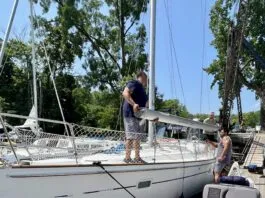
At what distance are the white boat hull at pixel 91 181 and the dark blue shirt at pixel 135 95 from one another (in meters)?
1.04

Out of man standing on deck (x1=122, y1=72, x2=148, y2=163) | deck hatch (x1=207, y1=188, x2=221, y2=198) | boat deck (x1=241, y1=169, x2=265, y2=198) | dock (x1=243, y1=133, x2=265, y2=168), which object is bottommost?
boat deck (x1=241, y1=169, x2=265, y2=198)

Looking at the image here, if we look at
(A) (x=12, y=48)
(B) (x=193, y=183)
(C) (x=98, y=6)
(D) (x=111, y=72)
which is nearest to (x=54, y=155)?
(B) (x=193, y=183)

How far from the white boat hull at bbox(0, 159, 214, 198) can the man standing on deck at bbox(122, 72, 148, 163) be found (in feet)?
1.29

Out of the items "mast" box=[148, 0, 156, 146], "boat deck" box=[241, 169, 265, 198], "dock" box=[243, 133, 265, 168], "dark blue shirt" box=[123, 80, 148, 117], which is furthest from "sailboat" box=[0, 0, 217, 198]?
"dock" box=[243, 133, 265, 168]

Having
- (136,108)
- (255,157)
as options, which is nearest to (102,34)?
(255,157)

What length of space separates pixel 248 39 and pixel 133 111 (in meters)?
32.7

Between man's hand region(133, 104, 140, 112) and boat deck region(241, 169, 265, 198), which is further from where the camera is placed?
boat deck region(241, 169, 265, 198)

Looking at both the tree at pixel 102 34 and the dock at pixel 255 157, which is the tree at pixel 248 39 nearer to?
the tree at pixel 102 34

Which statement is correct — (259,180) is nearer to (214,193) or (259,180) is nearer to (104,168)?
(214,193)

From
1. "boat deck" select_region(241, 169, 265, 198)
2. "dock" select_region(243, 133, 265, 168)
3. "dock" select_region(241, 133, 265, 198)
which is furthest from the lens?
"dock" select_region(243, 133, 265, 168)

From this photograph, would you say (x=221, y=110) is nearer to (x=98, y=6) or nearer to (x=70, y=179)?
(x=98, y=6)

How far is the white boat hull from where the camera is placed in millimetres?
5867

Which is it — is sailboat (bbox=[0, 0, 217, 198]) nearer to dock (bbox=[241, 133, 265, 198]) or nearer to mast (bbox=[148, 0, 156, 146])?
mast (bbox=[148, 0, 156, 146])

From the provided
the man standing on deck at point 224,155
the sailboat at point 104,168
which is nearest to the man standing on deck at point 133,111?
the sailboat at point 104,168
